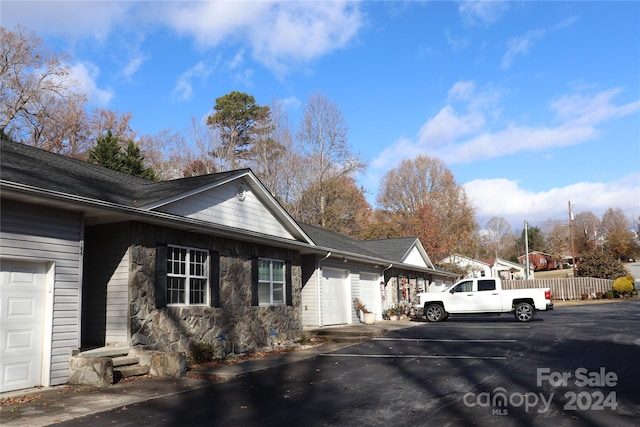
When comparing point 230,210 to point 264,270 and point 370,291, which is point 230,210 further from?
point 370,291

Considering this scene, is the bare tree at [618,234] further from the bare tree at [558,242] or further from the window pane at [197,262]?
the window pane at [197,262]

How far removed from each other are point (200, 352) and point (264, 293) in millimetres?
3705

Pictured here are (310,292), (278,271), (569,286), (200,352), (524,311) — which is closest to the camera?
(200,352)

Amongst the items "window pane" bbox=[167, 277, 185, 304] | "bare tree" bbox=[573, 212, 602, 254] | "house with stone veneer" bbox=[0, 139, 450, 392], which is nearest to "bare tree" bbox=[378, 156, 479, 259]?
"house with stone veneer" bbox=[0, 139, 450, 392]

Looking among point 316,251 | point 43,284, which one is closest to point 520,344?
point 316,251

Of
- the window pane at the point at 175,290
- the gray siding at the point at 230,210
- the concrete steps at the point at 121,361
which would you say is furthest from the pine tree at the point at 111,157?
the concrete steps at the point at 121,361

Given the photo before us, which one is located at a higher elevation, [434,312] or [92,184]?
[92,184]

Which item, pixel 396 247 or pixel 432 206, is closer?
pixel 396 247

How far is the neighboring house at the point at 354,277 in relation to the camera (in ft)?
63.7

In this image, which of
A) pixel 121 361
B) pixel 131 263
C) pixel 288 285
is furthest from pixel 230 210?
pixel 121 361

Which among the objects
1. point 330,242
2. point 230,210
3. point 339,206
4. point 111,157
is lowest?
point 330,242

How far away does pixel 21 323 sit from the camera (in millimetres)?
8969

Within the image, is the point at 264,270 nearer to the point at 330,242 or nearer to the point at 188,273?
the point at 188,273

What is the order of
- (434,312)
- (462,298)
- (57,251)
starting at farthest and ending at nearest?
1. (434,312)
2. (462,298)
3. (57,251)
